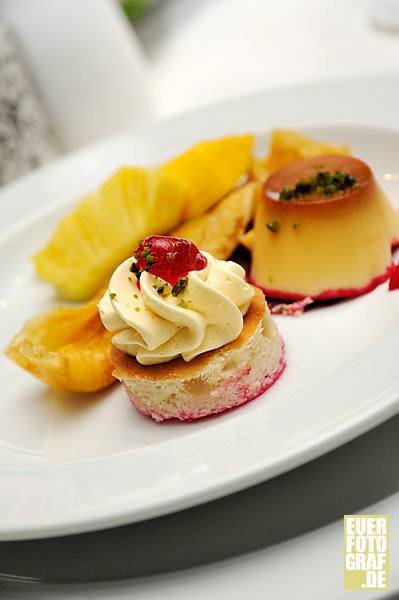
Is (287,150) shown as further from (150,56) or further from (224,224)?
Result: (150,56)

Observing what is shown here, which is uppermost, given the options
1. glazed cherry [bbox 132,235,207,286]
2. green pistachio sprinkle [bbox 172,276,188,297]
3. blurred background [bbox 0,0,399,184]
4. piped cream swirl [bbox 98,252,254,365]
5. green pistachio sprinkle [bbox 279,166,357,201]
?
glazed cherry [bbox 132,235,207,286]

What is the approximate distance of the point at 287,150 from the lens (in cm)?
219

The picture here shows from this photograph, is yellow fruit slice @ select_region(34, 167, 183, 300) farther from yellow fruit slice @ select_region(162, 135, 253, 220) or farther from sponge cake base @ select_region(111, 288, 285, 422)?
sponge cake base @ select_region(111, 288, 285, 422)

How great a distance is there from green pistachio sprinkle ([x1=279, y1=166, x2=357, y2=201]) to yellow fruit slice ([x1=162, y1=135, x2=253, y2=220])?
295 millimetres

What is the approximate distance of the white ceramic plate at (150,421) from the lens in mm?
1189

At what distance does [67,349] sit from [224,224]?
573 mm

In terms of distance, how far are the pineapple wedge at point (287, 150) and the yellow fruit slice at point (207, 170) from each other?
2.8 inches

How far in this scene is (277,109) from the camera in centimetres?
264

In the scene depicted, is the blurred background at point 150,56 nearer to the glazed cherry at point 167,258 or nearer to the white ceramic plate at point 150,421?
the white ceramic plate at point 150,421

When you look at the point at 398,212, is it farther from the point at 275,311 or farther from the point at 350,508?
the point at 350,508

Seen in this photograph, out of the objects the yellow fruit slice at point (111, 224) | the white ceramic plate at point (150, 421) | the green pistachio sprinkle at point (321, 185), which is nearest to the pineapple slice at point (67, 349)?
the white ceramic plate at point (150, 421)

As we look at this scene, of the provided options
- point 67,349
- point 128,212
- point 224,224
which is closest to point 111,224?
point 128,212

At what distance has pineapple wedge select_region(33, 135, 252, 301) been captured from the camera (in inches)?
81.7

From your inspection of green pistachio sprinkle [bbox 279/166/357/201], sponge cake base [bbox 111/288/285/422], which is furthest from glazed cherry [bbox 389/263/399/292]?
sponge cake base [bbox 111/288/285/422]
